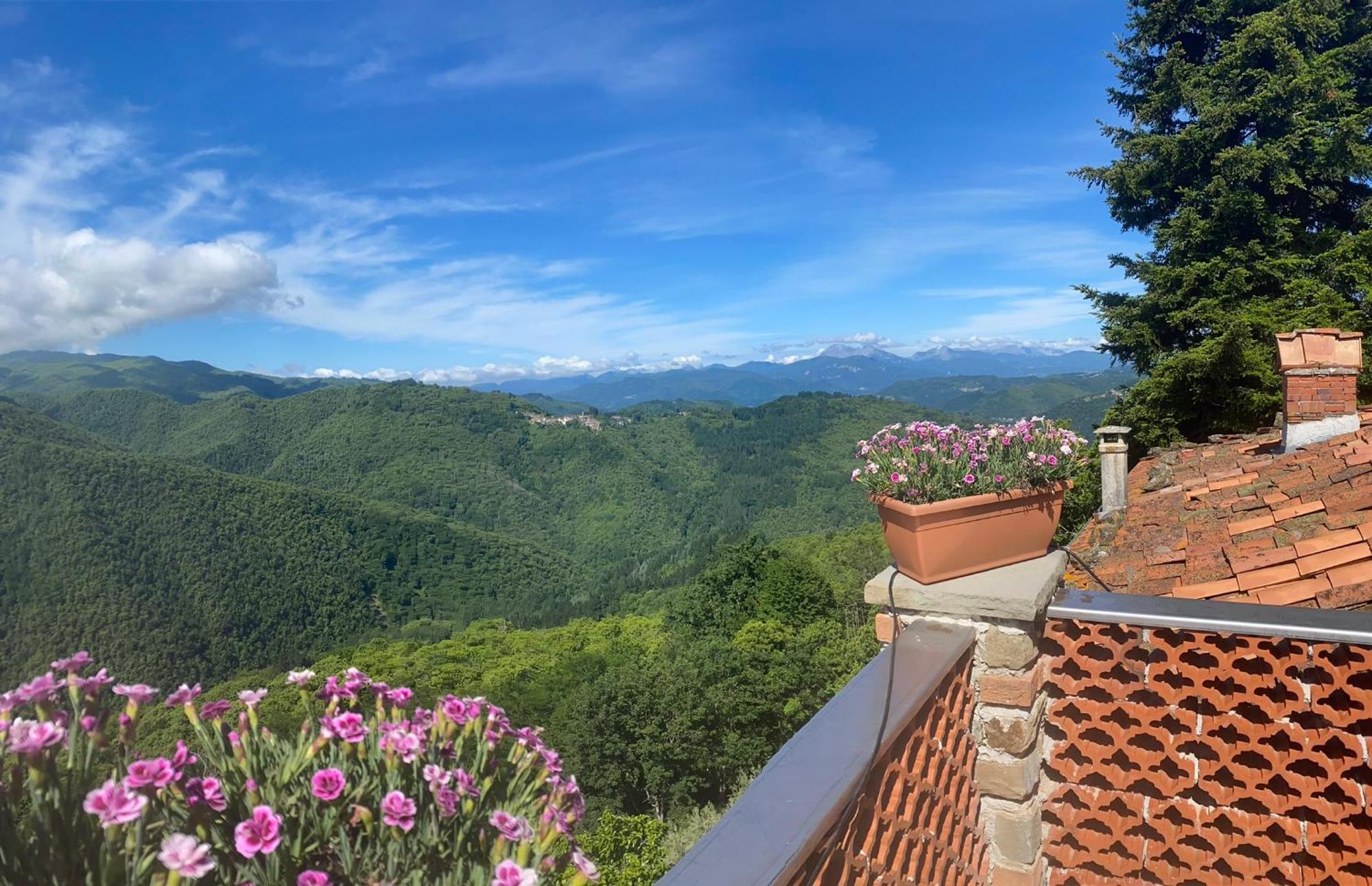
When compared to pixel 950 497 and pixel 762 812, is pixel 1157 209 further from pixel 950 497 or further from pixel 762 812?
pixel 762 812

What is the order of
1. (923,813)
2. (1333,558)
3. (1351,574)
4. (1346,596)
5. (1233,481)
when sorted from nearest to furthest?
(923,813)
(1346,596)
(1351,574)
(1333,558)
(1233,481)

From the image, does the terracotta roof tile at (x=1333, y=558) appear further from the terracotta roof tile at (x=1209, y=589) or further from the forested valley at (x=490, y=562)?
the forested valley at (x=490, y=562)

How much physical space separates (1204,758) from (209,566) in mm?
82352

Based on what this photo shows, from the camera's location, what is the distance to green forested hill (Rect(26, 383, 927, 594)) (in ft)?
349

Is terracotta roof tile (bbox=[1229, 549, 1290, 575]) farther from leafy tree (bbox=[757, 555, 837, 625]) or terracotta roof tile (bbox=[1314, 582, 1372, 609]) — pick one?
leafy tree (bbox=[757, 555, 837, 625])

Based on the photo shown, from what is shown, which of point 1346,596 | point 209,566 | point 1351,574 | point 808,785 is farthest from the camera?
point 209,566

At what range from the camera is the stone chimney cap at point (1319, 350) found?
4.86 m

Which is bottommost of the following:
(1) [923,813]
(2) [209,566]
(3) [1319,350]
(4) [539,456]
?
(2) [209,566]

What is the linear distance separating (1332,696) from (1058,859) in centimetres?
77

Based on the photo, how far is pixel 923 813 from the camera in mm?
1460

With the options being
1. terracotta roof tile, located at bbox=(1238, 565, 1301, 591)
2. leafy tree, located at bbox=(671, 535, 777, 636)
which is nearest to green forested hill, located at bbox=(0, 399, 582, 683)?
leafy tree, located at bbox=(671, 535, 777, 636)

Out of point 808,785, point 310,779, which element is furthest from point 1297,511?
point 310,779

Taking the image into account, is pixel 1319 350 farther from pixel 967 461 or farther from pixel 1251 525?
pixel 967 461

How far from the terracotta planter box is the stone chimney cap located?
14.8ft
